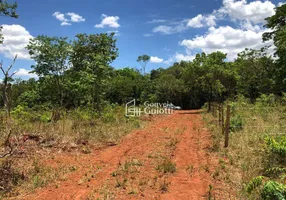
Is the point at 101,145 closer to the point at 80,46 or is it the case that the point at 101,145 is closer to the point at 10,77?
the point at 10,77

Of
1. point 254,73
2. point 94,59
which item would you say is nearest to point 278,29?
point 254,73

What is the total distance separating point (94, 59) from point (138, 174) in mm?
9456

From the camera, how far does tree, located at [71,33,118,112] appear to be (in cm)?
1312

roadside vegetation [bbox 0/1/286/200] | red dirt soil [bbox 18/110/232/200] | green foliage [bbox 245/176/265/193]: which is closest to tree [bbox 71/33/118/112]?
roadside vegetation [bbox 0/1/286/200]

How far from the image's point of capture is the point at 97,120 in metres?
12.2

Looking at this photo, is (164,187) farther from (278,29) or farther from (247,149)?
(278,29)

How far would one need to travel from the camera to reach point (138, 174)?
573 cm

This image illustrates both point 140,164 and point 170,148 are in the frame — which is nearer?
point 140,164

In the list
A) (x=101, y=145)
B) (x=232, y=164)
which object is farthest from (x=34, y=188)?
(x=232, y=164)

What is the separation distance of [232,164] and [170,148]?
236 cm

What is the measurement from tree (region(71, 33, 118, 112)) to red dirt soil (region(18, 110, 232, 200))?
545 cm

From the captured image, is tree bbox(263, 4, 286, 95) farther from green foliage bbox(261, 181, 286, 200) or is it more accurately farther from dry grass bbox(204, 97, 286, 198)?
green foliage bbox(261, 181, 286, 200)

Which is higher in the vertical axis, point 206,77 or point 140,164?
point 206,77

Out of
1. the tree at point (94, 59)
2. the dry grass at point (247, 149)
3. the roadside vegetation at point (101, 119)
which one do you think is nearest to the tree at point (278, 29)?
the roadside vegetation at point (101, 119)
